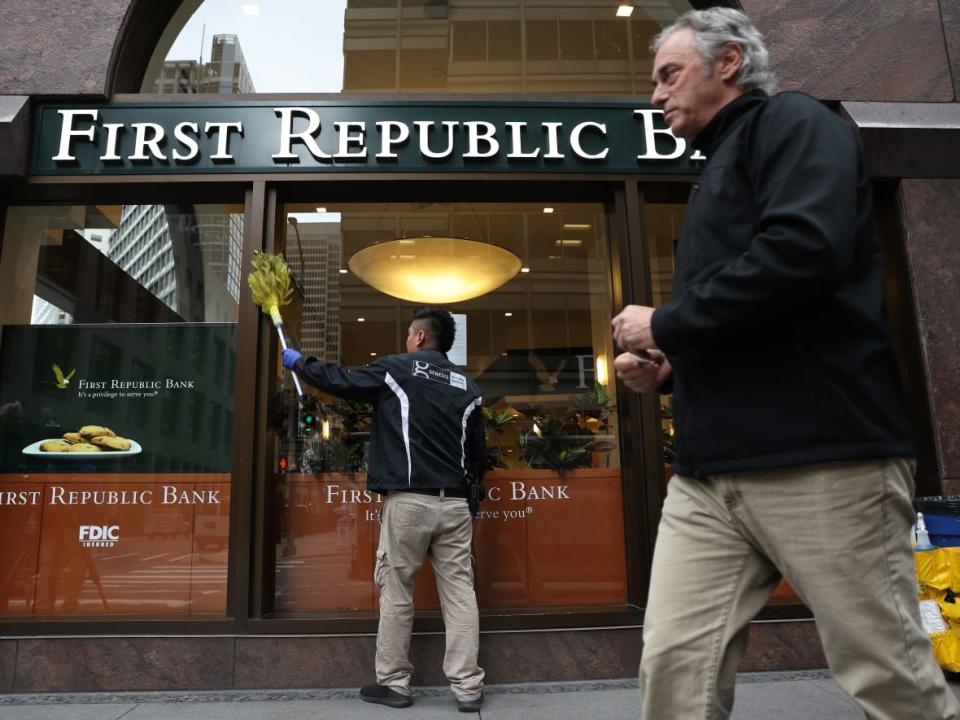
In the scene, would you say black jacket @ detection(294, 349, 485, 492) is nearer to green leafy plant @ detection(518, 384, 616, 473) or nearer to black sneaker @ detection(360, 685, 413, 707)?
green leafy plant @ detection(518, 384, 616, 473)

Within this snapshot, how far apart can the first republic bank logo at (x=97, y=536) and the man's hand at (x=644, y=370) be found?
3.84 metres

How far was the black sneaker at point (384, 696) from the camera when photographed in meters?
3.72

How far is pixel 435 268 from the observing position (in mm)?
6309

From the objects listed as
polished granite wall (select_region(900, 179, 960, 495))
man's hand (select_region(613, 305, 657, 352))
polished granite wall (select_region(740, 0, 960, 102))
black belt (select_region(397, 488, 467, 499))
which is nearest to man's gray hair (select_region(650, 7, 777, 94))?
man's hand (select_region(613, 305, 657, 352))

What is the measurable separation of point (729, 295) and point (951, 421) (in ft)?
12.8

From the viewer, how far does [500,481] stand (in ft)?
15.4

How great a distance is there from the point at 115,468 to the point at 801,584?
4287 mm

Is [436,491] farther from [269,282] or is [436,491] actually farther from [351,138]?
[351,138]

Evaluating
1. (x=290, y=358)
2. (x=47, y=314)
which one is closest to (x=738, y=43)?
(x=290, y=358)

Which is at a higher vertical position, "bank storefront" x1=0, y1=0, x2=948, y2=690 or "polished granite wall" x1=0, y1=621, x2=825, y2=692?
"bank storefront" x1=0, y1=0, x2=948, y2=690

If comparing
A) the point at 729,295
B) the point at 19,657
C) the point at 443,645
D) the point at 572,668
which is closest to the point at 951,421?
the point at 572,668

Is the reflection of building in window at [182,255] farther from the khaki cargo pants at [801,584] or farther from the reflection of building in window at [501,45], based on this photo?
the khaki cargo pants at [801,584]

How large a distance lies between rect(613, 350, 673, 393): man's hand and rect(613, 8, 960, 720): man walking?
0.14 metres

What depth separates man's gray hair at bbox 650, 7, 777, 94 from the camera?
1.85 meters
